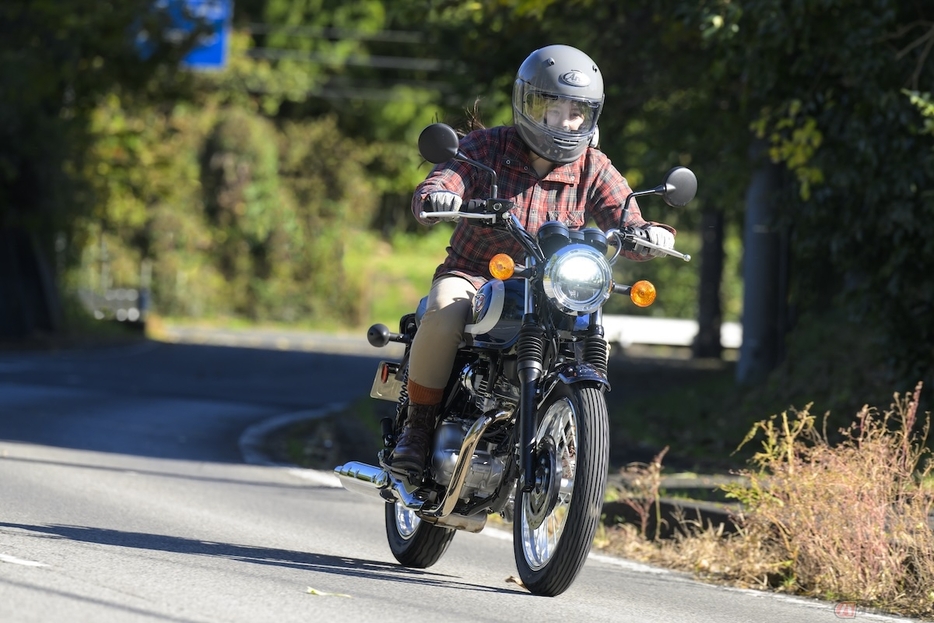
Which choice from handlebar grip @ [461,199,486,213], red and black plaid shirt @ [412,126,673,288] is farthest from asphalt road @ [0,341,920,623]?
handlebar grip @ [461,199,486,213]

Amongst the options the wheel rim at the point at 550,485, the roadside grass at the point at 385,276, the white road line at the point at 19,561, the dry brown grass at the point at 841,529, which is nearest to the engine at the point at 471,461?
the wheel rim at the point at 550,485

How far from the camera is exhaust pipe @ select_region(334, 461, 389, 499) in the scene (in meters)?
6.85

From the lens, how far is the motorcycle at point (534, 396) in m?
5.79

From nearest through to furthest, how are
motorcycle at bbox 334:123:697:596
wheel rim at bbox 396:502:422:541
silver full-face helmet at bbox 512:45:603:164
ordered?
1. motorcycle at bbox 334:123:697:596
2. silver full-face helmet at bbox 512:45:603:164
3. wheel rim at bbox 396:502:422:541

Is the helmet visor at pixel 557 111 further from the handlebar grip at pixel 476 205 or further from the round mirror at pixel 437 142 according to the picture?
the round mirror at pixel 437 142

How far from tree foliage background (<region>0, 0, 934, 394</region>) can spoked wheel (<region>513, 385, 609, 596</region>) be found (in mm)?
2028

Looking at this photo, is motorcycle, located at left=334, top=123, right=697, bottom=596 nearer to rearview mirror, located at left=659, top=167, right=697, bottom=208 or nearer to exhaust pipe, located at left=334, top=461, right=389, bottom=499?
rearview mirror, located at left=659, top=167, right=697, bottom=208

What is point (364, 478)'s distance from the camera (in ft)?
22.9

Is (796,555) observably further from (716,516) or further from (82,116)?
(82,116)

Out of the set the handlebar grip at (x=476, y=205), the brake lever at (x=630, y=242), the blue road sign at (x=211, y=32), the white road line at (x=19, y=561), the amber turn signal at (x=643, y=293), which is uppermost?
the blue road sign at (x=211, y=32)

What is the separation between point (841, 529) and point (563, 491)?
156 centimetres

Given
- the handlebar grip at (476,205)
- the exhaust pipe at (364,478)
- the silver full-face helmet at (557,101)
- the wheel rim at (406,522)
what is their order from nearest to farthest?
the handlebar grip at (476,205)
the silver full-face helmet at (557,101)
the exhaust pipe at (364,478)
the wheel rim at (406,522)

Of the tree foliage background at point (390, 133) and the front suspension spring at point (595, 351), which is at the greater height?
the tree foliage background at point (390, 133)

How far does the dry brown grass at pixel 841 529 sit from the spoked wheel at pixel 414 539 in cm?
135
